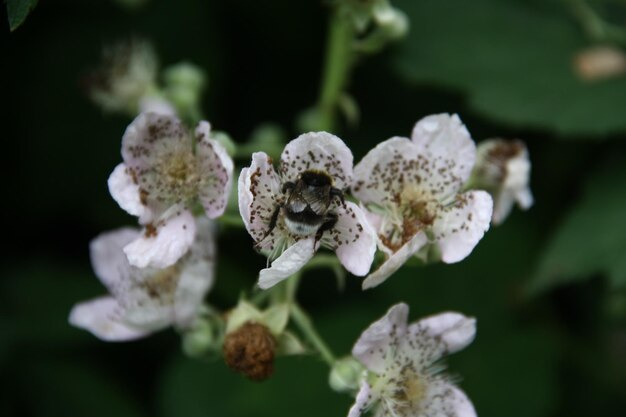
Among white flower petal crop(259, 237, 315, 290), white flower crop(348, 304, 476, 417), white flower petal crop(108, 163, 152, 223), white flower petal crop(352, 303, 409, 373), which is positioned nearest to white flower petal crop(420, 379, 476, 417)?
white flower crop(348, 304, 476, 417)

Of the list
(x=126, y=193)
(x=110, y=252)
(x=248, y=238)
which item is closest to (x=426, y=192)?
(x=126, y=193)

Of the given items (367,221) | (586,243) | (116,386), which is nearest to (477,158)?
(586,243)

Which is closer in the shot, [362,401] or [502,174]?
[362,401]

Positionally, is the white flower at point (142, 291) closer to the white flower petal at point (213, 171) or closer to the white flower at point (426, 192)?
the white flower petal at point (213, 171)

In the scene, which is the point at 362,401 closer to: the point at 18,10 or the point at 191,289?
the point at 191,289

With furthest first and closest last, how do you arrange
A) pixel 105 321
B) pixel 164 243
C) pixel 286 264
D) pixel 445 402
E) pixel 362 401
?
1. pixel 105 321
2. pixel 445 402
3. pixel 164 243
4. pixel 362 401
5. pixel 286 264

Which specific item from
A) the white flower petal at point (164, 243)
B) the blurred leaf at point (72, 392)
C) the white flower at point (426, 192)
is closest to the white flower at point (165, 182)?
the white flower petal at point (164, 243)
